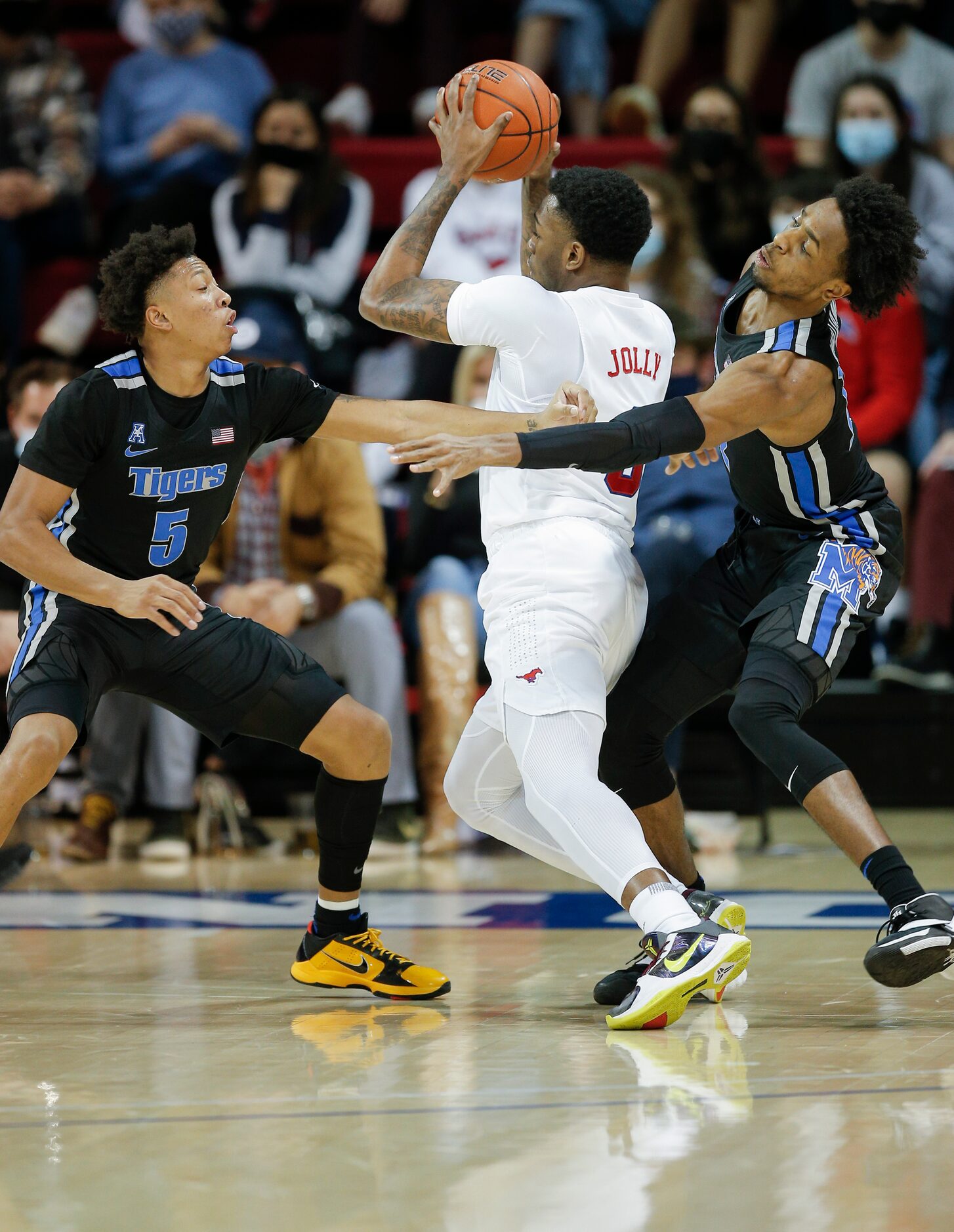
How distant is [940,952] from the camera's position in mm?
3385

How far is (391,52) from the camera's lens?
9.98m

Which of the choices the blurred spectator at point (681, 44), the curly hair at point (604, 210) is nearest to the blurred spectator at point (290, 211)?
the blurred spectator at point (681, 44)

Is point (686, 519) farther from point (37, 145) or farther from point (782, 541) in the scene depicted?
point (37, 145)

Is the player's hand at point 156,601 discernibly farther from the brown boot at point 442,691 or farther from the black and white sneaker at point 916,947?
the brown boot at point 442,691

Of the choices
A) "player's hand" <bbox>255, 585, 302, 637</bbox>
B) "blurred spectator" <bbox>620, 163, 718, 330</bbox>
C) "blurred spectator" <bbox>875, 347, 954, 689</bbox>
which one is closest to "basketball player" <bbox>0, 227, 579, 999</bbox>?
"player's hand" <bbox>255, 585, 302, 637</bbox>

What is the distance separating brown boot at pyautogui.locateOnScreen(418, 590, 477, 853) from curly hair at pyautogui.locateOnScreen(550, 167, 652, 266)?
9.94ft

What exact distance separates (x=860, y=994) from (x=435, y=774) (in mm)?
3064

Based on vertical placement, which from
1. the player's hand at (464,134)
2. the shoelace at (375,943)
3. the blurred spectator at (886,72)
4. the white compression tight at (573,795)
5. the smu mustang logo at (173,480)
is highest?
the blurred spectator at (886,72)

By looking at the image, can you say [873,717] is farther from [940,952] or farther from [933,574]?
[940,952]

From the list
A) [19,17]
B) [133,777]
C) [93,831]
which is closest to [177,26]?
[19,17]

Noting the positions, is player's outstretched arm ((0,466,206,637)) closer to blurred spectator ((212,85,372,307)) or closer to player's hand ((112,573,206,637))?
player's hand ((112,573,206,637))

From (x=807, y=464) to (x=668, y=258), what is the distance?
346cm

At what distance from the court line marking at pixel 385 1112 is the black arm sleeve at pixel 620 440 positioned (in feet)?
4.27

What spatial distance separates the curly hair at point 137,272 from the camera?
13.4 feet
